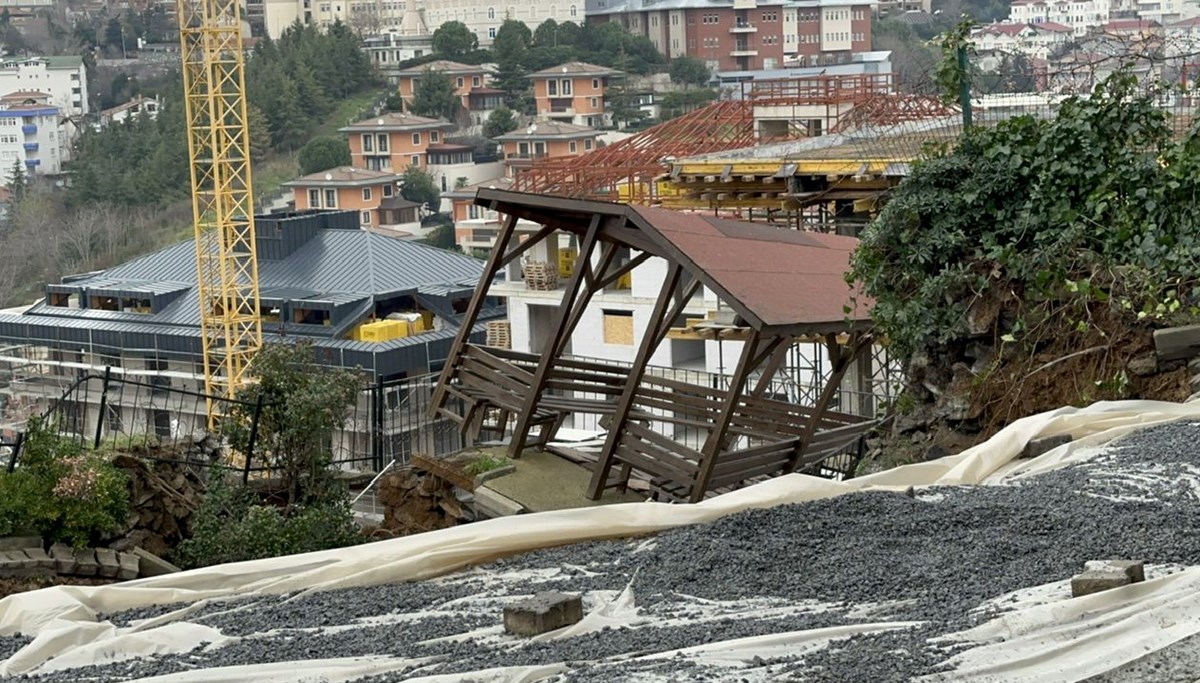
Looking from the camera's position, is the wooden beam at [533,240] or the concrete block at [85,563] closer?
the concrete block at [85,563]

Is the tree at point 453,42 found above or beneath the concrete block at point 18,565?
above

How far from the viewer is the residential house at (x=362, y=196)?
94.5m

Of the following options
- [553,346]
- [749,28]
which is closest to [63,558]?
[553,346]

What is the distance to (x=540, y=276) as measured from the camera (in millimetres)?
37594

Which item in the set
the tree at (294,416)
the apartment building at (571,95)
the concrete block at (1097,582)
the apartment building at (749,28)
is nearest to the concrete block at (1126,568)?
the concrete block at (1097,582)

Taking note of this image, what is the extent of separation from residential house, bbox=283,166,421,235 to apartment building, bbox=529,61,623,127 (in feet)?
53.9

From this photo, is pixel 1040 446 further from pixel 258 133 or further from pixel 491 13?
pixel 491 13

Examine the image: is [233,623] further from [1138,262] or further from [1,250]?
[1,250]

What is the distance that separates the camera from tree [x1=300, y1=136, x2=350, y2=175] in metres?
103

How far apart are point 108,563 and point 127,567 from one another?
11 centimetres

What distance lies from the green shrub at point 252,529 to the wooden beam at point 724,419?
7.79ft

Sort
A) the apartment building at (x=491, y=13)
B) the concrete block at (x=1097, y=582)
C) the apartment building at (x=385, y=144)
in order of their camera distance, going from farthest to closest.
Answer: the apartment building at (x=491, y=13)
the apartment building at (x=385, y=144)
the concrete block at (x=1097, y=582)

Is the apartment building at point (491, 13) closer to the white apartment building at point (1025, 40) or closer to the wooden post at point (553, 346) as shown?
the white apartment building at point (1025, 40)

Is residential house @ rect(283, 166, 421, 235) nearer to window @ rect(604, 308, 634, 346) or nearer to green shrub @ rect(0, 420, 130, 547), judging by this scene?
window @ rect(604, 308, 634, 346)
